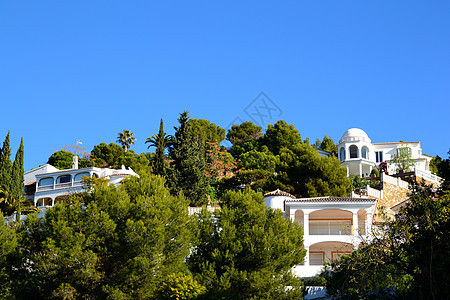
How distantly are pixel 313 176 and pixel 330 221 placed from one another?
980 cm

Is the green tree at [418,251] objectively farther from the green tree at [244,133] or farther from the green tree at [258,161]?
the green tree at [244,133]

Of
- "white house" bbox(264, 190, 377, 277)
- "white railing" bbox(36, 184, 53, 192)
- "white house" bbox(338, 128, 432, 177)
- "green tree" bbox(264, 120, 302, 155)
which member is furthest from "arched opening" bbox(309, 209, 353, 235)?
"green tree" bbox(264, 120, 302, 155)

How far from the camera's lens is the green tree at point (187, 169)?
152 ft

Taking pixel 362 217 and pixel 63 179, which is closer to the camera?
pixel 362 217

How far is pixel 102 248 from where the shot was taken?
29.6m

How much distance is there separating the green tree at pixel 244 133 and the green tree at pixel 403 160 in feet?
68.1

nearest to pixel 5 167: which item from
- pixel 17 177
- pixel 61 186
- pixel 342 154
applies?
pixel 17 177

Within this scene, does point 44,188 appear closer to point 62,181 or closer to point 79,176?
point 62,181

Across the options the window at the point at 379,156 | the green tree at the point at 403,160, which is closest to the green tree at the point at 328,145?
the window at the point at 379,156

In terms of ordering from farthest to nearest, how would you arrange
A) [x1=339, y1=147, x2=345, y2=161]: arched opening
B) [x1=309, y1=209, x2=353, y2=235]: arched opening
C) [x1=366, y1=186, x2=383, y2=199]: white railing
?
[x1=339, y1=147, x2=345, y2=161]: arched opening < [x1=366, y1=186, x2=383, y2=199]: white railing < [x1=309, y1=209, x2=353, y2=235]: arched opening

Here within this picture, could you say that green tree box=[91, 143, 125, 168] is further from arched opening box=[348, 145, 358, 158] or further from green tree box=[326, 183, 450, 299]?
green tree box=[326, 183, 450, 299]

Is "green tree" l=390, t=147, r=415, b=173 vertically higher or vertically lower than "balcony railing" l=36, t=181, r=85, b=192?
higher

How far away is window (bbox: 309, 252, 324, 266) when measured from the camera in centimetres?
3647

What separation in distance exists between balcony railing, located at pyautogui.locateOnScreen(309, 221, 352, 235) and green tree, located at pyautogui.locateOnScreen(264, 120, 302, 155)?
34.9 meters
